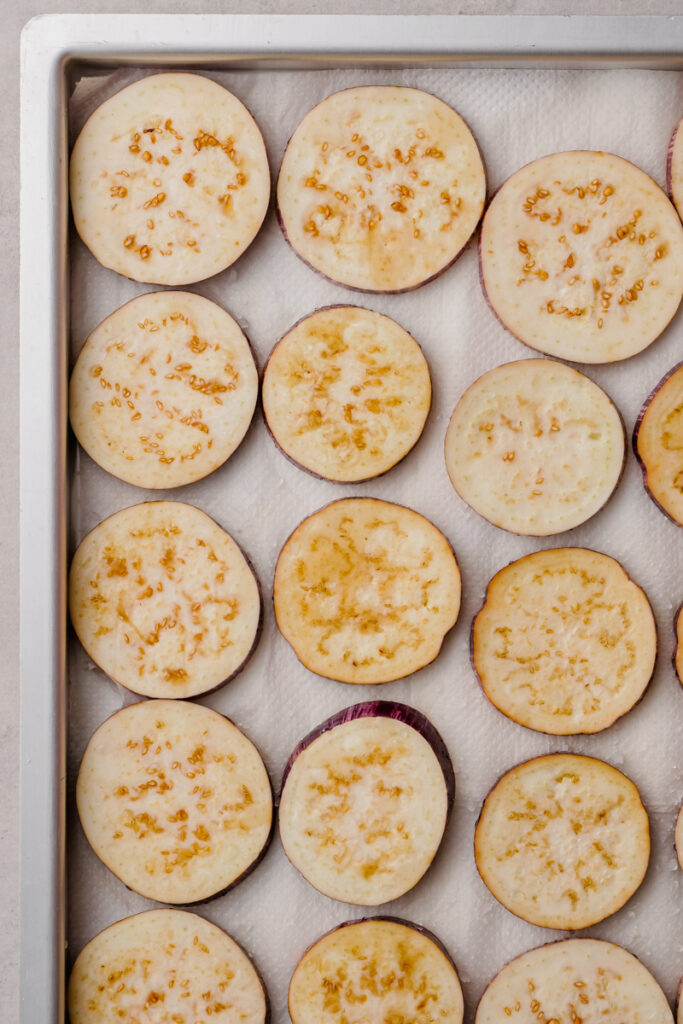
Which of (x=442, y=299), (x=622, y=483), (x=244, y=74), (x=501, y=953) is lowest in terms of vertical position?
(x=501, y=953)

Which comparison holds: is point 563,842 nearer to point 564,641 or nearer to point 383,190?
point 564,641

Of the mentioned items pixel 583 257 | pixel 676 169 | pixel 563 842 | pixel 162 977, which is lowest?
pixel 162 977

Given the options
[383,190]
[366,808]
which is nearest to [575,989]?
[366,808]

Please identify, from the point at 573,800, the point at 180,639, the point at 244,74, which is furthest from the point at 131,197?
the point at 573,800

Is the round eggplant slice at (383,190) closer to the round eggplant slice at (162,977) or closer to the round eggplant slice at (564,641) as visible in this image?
the round eggplant slice at (564,641)

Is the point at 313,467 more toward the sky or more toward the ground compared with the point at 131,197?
more toward the ground

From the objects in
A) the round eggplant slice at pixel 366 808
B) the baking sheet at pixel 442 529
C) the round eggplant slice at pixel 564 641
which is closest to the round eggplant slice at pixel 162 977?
the baking sheet at pixel 442 529

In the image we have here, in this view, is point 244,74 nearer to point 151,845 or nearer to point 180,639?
point 180,639
